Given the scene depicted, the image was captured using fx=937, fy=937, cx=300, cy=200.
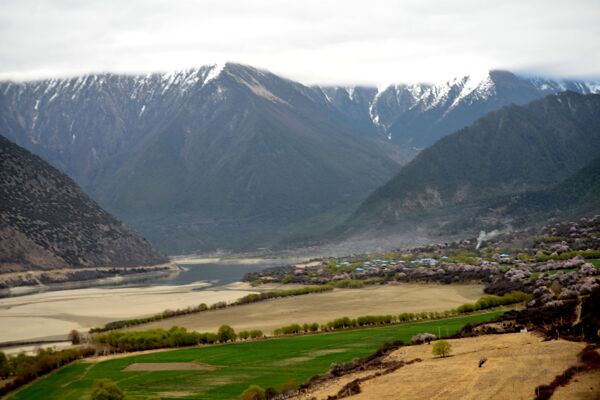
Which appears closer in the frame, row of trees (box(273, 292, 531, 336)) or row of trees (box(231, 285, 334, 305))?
row of trees (box(273, 292, 531, 336))

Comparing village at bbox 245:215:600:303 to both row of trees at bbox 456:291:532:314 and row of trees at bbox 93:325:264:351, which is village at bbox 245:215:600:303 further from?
row of trees at bbox 93:325:264:351

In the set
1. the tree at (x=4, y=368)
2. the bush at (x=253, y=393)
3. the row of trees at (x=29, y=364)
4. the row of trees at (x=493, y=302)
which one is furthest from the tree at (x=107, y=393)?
the row of trees at (x=493, y=302)

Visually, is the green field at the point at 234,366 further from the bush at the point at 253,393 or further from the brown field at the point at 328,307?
the brown field at the point at 328,307

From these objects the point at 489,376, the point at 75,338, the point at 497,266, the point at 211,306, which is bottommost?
the point at 489,376

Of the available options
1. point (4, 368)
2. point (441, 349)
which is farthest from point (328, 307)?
point (441, 349)

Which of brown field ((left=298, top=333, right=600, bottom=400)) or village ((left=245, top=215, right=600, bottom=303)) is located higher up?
village ((left=245, top=215, right=600, bottom=303))

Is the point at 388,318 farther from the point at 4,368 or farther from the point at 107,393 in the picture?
the point at 107,393

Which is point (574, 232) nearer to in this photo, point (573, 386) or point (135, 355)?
point (135, 355)

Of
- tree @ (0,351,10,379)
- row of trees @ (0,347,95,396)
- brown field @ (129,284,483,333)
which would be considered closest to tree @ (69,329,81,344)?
brown field @ (129,284,483,333)
